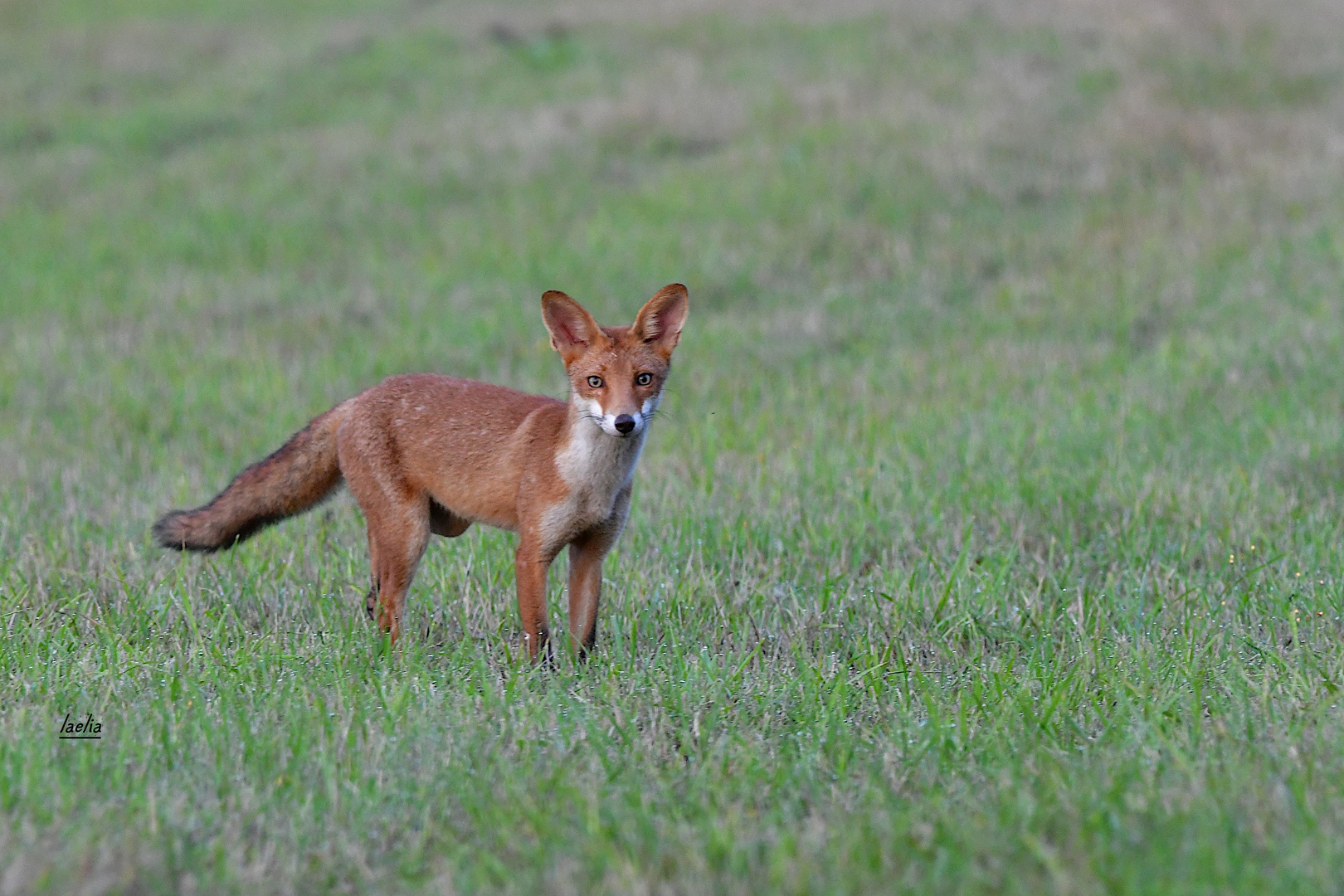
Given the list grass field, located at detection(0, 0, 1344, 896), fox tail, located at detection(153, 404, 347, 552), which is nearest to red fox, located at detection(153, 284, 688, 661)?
fox tail, located at detection(153, 404, 347, 552)

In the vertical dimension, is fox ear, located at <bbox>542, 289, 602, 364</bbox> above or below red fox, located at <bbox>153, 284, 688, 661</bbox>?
above

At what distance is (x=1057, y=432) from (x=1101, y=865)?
5182mm

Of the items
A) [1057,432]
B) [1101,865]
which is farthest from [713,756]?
[1057,432]

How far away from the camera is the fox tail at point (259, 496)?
5.54 meters

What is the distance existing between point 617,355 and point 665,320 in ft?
1.00

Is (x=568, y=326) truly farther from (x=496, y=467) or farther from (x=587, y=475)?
(x=496, y=467)

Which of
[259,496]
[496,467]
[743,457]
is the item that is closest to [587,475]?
[496,467]

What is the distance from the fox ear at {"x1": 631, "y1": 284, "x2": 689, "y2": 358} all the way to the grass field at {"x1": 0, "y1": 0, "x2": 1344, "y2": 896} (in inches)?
46.7

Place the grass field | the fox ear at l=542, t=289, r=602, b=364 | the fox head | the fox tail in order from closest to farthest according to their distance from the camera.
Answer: the grass field
the fox head
the fox ear at l=542, t=289, r=602, b=364
the fox tail

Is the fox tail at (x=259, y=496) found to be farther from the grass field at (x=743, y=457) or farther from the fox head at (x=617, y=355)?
the fox head at (x=617, y=355)

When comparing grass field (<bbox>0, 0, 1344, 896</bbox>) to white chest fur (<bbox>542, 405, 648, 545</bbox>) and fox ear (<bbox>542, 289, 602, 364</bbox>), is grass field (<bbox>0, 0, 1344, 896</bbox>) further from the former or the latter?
fox ear (<bbox>542, 289, 602, 364</bbox>)

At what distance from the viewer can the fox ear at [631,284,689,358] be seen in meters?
4.94

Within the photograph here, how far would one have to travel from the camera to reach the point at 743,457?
793cm

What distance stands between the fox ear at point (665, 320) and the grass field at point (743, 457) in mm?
1186
